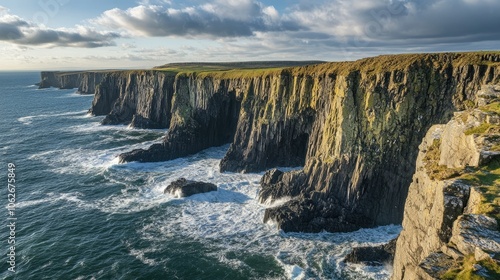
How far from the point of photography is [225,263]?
37656mm

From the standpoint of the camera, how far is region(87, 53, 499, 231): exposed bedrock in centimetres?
4444

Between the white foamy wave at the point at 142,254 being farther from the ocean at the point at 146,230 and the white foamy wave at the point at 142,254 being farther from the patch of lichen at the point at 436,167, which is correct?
the patch of lichen at the point at 436,167

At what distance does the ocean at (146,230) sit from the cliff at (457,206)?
14409 millimetres

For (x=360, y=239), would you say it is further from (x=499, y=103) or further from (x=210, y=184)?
(x=210, y=184)

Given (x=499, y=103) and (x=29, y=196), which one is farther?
(x=29, y=196)

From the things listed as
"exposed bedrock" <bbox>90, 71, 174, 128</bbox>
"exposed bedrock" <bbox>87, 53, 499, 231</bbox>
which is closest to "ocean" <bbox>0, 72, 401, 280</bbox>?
"exposed bedrock" <bbox>87, 53, 499, 231</bbox>

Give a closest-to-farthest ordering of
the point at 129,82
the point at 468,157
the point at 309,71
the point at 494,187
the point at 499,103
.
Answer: the point at 494,187
the point at 468,157
the point at 499,103
the point at 309,71
the point at 129,82

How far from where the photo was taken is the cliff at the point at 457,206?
15.2 m

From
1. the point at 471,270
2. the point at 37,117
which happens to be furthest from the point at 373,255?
the point at 37,117

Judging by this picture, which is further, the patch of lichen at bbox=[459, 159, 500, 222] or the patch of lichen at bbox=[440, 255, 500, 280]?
the patch of lichen at bbox=[459, 159, 500, 222]

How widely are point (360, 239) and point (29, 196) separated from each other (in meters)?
53.3

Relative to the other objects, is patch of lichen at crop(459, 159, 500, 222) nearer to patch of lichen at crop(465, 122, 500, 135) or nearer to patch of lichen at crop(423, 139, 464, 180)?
patch of lichen at crop(423, 139, 464, 180)

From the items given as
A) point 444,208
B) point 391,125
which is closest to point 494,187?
point 444,208

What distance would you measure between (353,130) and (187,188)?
2787cm
